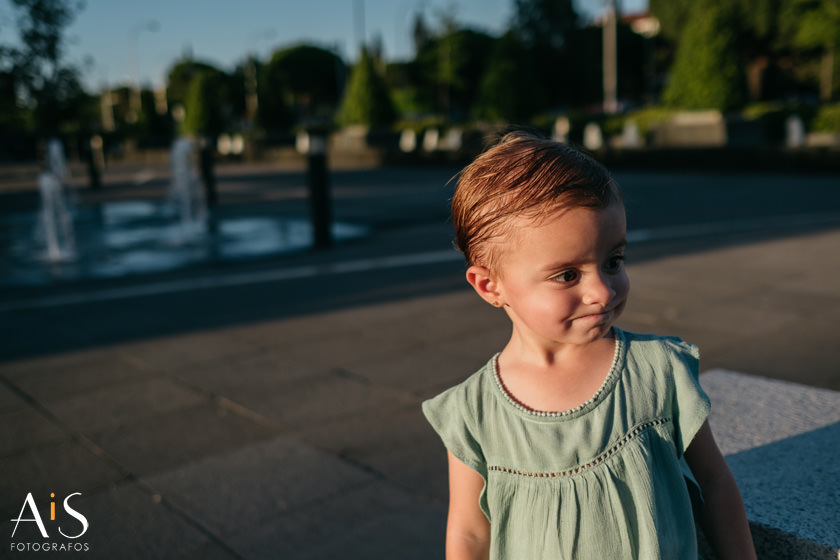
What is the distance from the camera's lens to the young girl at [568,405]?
1324mm

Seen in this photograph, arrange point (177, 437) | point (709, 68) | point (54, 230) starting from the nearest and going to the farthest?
1. point (177, 437)
2. point (54, 230)
3. point (709, 68)

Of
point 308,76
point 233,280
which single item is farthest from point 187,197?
point 308,76

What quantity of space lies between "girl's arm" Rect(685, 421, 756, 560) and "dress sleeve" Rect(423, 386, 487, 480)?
40 cm

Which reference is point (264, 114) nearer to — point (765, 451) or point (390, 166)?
point (390, 166)

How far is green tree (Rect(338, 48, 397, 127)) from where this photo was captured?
105 feet

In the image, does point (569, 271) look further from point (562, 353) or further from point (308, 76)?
point (308, 76)

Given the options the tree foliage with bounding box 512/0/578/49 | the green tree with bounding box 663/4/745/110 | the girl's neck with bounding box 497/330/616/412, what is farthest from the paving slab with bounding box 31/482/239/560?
the tree foliage with bounding box 512/0/578/49

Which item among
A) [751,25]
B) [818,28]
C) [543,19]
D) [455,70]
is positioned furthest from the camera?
[543,19]

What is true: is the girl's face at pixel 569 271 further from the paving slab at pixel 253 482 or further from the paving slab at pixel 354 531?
the paving slab at pixel 253 482

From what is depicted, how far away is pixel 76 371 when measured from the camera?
4.59m

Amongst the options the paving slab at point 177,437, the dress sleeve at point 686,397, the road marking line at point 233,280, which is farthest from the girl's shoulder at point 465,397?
the road marking line at point 233,280

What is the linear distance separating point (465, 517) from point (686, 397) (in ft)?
1.58

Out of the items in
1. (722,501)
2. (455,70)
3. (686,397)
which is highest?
(455,70)

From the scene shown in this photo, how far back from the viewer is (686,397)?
1.39 m
